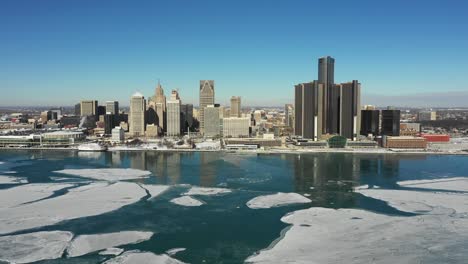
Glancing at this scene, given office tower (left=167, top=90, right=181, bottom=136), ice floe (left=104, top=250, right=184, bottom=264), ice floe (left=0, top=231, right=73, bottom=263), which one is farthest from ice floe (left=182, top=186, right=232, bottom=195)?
office tower (left=167, top=90, right=181, bottom=136)

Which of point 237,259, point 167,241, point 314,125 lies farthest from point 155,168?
point 314,125

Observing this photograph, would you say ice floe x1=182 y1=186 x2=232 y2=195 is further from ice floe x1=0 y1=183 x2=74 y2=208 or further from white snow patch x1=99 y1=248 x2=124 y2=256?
white snow patch x1=99 y1=248 x2=124 y2=256

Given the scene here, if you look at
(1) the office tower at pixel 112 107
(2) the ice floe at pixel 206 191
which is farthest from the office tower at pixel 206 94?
(2) the ice floe at pixel 206 191

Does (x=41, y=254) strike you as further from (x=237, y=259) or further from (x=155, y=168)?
(x=155, y=168)

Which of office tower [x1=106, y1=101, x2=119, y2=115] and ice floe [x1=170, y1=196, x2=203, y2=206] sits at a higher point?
office tower [x1=106, y1=101, x2=119, y2=115]

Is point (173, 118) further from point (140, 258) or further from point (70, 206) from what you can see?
point (140, 258)

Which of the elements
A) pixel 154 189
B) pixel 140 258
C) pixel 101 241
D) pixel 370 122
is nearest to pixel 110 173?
pixel 154 189

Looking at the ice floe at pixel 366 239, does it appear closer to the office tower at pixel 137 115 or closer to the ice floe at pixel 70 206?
the ice floe at pixel 70 206
